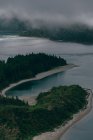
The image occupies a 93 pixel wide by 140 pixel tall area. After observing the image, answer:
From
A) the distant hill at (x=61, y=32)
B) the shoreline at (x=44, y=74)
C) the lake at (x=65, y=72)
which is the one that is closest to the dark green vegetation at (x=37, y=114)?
the lake at (x=65, y=72)

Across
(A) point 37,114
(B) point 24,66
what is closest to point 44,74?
(B) point 24,66

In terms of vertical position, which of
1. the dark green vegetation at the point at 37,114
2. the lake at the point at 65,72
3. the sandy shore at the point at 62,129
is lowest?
the lake at the point at 65,72

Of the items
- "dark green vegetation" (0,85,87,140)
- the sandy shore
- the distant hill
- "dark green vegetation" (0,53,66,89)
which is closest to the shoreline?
"dark green vegetation" (0,53,66,89)

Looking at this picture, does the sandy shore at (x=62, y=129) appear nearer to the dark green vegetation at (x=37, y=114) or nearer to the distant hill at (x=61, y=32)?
the dark green vegetation at (x=37, y=114)

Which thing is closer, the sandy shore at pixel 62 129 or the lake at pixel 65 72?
the sandy shore at pixel 62 129

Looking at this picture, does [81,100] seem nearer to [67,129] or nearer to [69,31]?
[67,129]

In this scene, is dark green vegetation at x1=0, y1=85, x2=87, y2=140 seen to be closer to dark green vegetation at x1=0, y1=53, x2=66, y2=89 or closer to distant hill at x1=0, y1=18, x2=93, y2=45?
dark green vegetation at x1=0, y1=53, x2=66, y2=89

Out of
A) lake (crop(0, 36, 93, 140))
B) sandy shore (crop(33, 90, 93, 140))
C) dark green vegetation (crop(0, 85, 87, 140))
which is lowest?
lake (crop(0, 36, 93, 140))
